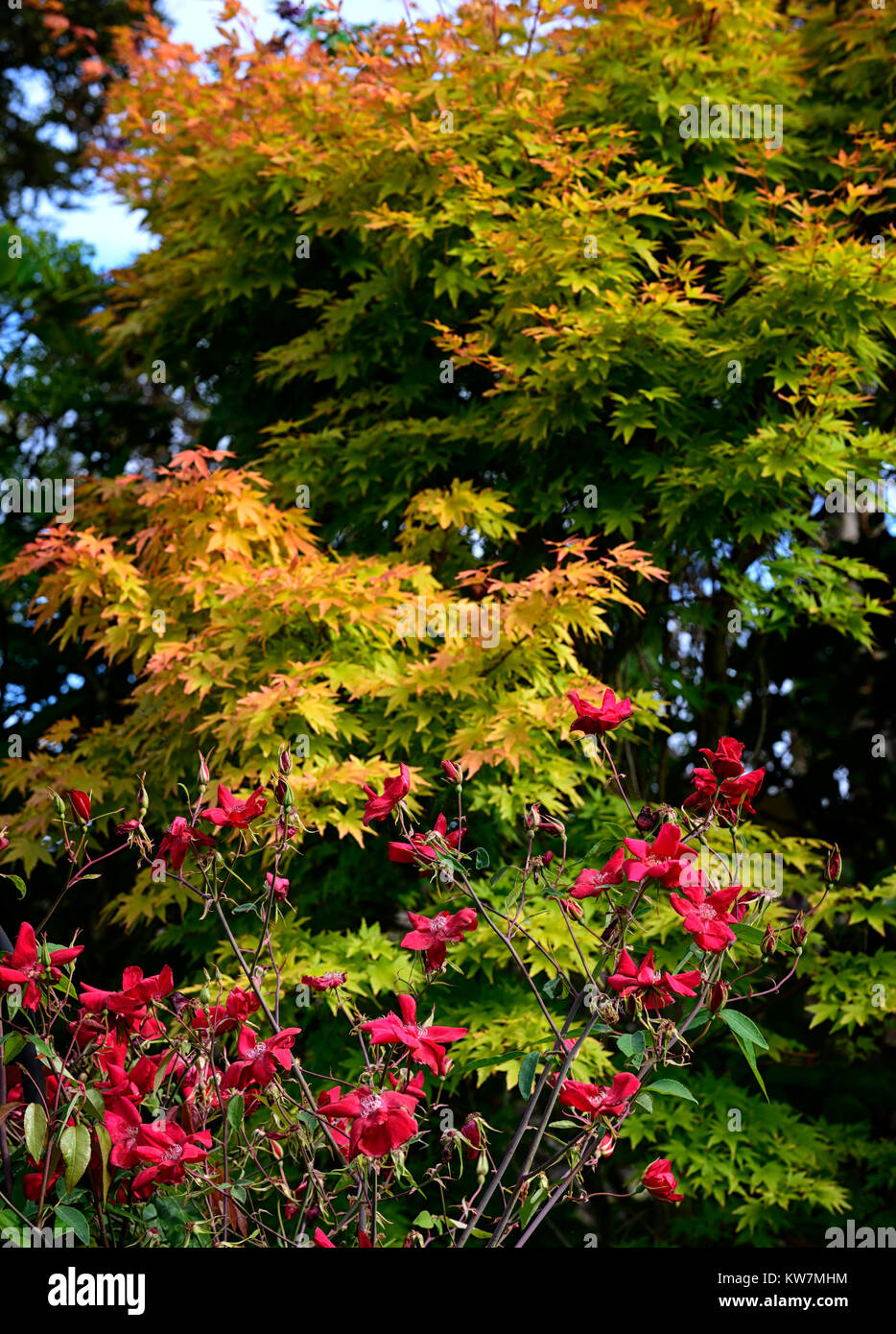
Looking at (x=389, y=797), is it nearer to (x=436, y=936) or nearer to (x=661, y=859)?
(x=436, y=936)

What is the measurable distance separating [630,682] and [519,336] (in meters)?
1.21

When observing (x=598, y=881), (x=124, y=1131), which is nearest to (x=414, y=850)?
(x=598, y=881)

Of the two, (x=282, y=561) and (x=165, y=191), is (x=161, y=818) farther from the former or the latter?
(x=165, y=191)

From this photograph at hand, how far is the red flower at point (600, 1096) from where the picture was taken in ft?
3.99

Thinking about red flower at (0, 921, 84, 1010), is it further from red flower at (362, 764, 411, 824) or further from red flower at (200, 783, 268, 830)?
red flower at (362, 764, 411, 824)

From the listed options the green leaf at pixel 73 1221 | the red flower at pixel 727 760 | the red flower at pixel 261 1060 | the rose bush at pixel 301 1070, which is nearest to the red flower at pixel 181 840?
the rose bush at pixel 301 1070

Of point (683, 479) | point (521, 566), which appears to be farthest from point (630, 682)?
point (683, 479)

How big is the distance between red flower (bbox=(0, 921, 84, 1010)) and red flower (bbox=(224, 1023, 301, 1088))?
222 millimetres

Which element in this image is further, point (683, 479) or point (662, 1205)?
point (662, 1205)

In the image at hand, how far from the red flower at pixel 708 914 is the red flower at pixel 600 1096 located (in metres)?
0.18

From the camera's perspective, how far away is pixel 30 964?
1240 millimetres

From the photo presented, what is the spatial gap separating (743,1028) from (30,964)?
0.82 meters
